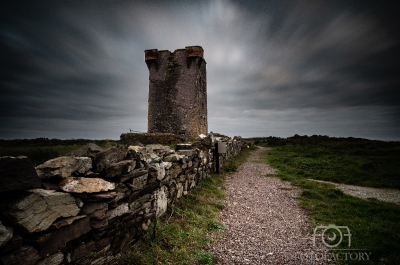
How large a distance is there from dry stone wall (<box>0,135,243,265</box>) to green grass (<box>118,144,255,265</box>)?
29 centimetres

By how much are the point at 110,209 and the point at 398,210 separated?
8.12 meters

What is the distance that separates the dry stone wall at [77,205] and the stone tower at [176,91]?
867cm

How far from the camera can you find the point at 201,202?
5.99m

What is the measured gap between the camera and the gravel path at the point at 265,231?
12.0ft

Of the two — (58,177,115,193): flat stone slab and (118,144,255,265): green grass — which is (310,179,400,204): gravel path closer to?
(118,144,255,265): green grass

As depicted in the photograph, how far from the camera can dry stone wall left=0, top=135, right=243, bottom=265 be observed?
6.30ft

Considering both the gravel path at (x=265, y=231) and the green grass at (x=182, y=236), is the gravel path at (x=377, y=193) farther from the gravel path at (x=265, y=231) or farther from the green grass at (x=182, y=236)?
the green grass at (x=182, y=236)

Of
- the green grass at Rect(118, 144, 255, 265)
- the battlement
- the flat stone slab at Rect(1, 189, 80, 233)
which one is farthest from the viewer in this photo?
the battlement

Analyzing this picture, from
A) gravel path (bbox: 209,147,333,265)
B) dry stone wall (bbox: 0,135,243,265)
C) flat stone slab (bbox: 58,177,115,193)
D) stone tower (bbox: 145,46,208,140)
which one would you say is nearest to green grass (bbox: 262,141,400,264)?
gravel path (bbox: 209,147,333,265)

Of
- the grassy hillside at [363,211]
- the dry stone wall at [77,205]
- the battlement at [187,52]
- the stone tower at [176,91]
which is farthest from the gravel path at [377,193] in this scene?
the battlement at [187,52]

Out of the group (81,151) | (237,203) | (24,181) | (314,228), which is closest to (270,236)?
(314,228)

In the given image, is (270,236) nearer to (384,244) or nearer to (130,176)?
(384,244)

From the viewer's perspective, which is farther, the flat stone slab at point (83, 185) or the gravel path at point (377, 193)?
the gravel path at point (377, 193)

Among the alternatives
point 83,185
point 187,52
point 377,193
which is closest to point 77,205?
point 83,185
